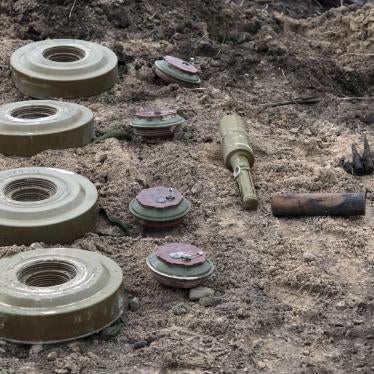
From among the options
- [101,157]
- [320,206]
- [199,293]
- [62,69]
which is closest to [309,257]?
[320,206]

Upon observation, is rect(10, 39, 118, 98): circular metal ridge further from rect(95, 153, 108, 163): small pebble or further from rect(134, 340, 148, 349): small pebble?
rect(134, 340, 148, 349): small pebble

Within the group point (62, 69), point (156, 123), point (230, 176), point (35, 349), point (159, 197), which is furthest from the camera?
point (62, 69)

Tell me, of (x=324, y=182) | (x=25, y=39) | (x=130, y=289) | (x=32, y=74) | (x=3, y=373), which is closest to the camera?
(x=3, y=373)

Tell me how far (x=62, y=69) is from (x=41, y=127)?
42.9 inches

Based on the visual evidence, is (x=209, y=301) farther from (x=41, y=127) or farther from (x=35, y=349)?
(x=41, y=127)

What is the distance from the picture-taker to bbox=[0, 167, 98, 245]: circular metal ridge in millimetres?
6484

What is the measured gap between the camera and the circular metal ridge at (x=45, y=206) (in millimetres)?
6484

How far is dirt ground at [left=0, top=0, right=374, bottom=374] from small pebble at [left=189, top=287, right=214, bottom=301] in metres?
0.05

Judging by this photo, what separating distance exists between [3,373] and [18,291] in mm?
509

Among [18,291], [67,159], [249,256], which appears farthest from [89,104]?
[18,291]

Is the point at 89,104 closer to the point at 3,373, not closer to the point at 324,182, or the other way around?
the point at 324,182

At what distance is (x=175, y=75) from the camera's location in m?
9.09

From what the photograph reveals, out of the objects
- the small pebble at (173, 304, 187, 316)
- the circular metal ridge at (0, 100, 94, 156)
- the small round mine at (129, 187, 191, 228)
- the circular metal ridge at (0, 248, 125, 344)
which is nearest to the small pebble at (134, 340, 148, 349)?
the circular metal ridge at (0, 248, 125, 344)

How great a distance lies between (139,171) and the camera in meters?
7.63
